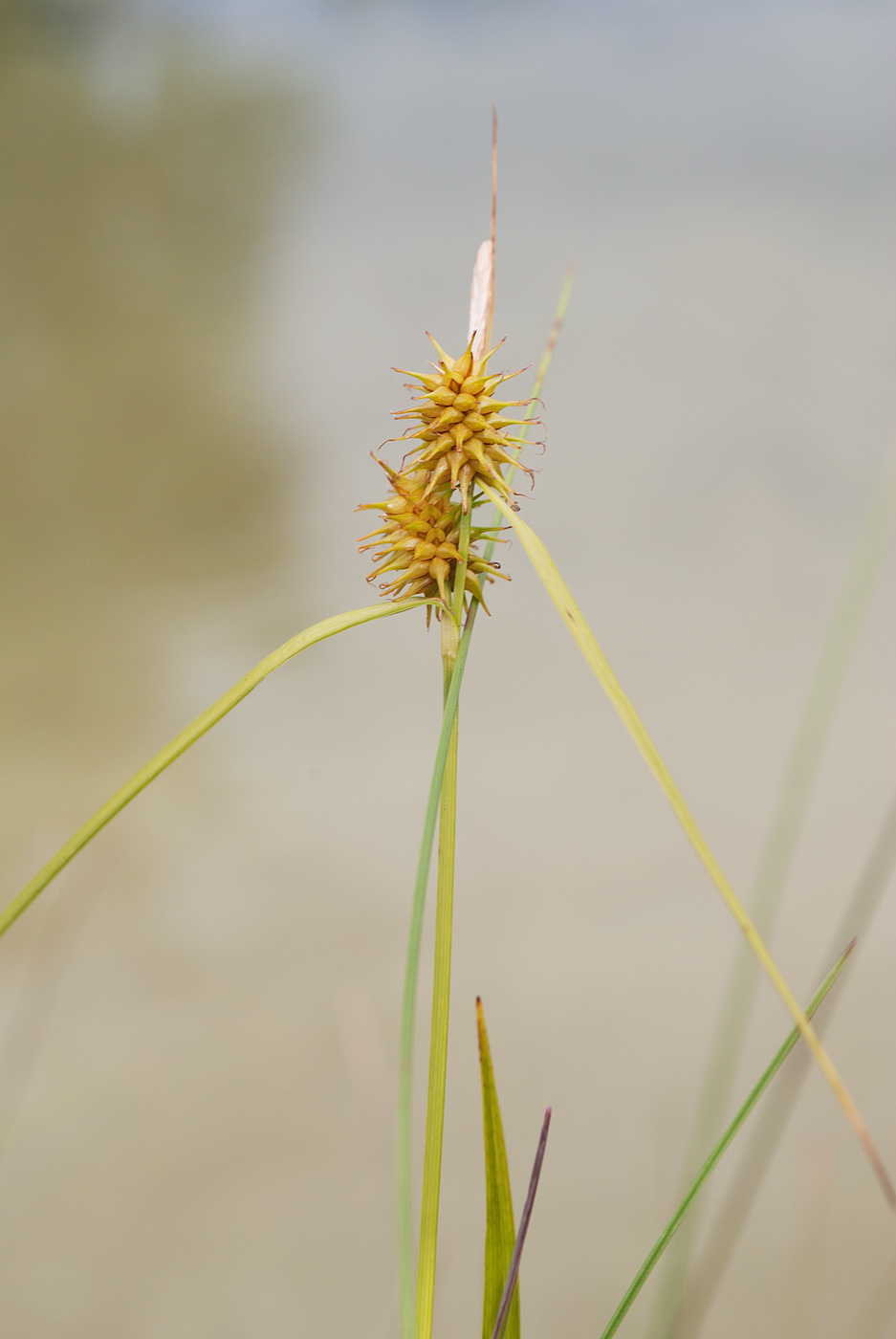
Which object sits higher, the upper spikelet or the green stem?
the upper spikelet

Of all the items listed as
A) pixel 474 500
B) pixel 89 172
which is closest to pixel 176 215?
pixel 89 172

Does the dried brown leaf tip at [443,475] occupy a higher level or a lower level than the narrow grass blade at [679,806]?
higher

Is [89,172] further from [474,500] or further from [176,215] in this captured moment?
[474,500]

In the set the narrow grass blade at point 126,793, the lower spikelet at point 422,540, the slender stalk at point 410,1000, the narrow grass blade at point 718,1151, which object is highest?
the lower spikelet at point 422,540

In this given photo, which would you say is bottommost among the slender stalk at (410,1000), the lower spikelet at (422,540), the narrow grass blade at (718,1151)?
the narrow grass blade at (718,1151)
